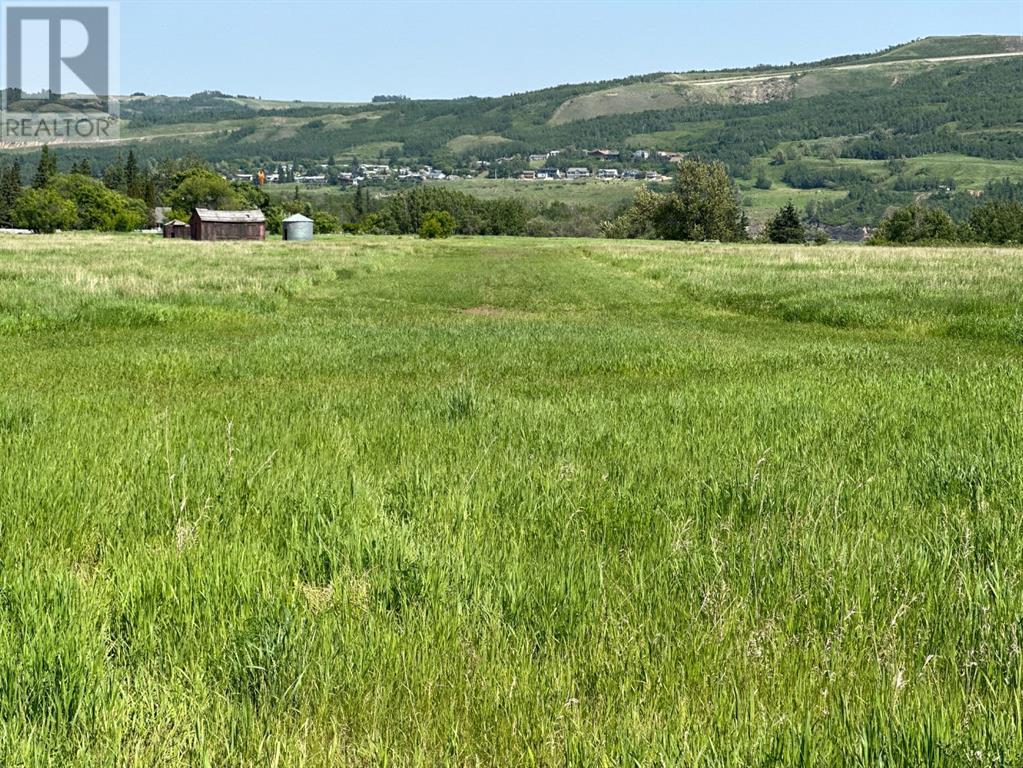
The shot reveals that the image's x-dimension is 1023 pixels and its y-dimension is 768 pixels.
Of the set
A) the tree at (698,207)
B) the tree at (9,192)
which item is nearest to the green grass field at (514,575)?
the tree at (698,207)

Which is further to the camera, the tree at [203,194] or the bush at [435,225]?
the tree at [203,194]

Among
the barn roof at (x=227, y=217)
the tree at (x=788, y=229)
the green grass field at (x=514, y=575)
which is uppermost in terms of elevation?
the tree at (x=788, y=229)

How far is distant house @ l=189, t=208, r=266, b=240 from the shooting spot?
115 meters

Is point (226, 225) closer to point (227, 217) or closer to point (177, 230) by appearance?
point (227, 217)

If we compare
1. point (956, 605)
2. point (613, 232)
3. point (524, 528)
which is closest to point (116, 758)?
point (524, 528)

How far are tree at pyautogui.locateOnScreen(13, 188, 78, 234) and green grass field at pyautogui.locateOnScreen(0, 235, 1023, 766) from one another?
145924mm

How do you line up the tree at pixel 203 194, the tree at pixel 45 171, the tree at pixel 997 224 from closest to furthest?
the tree at pixel 997 224
the tree at pixel 45 171
the tree at pixel 203 194

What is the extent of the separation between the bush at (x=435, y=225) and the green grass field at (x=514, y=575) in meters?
143

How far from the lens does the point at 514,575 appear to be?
395 cm

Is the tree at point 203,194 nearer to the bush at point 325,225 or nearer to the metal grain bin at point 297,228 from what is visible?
the bush at point 325,225

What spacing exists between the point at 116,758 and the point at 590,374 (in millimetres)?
10794

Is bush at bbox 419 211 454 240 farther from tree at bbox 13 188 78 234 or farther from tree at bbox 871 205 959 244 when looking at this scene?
tree at bbox 871 205 959 244

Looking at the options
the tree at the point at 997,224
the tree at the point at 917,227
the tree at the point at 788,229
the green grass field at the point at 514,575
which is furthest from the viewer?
the tree at the point at 788,229

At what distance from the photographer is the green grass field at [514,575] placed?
277 cm
